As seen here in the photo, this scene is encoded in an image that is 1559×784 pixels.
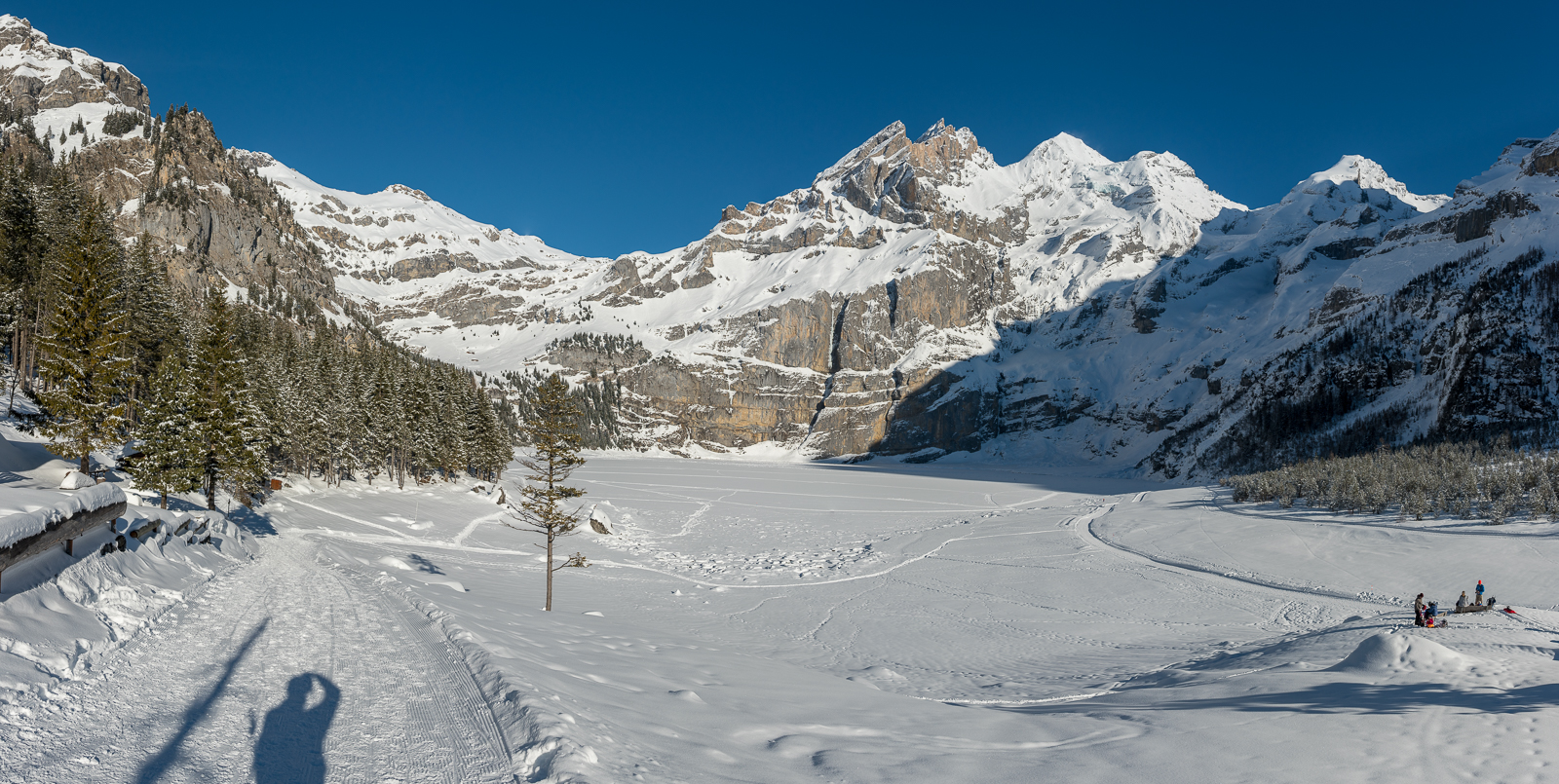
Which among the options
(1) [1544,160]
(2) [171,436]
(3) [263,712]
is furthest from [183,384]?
(1) [1544,160]

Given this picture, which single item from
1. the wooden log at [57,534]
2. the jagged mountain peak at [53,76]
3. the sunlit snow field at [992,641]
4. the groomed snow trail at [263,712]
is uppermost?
the jagged mountain peak at [53,76]

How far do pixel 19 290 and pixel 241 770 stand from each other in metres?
53.6

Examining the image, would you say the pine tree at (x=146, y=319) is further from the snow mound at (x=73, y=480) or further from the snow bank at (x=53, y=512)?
the snow bank at (x=53, y=512)

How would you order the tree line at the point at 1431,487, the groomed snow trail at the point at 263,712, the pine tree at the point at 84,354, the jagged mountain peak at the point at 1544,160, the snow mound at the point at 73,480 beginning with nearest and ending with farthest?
the groomed snow trail at the point at 263,712 < the snow mound at the point at 73,480 < the pine tree at the point at 84,354 < the tree line at the point at 1431,487 < the jagged mountain peak at the point at 1544,160

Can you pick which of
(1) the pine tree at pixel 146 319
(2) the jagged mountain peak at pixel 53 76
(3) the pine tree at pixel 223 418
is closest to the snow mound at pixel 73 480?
(3) the pine tree at pixel 223 418

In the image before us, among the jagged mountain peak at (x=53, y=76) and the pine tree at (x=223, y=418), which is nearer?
the pine tree at (x=223, y=418)

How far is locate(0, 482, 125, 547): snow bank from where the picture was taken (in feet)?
27.5

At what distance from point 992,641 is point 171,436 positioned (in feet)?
106

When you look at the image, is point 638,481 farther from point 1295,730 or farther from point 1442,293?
point 1442,293

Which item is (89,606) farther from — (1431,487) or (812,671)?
(1431,487)

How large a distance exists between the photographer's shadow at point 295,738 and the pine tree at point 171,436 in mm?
24525

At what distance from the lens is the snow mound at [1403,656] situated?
39.9 feet

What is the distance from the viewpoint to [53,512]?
977 centimetres

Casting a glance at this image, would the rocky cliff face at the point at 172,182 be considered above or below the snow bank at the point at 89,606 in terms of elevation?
above
